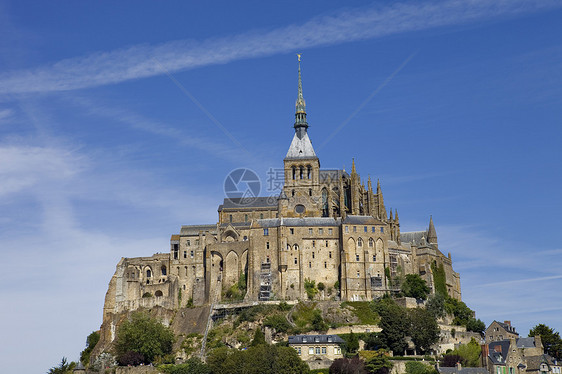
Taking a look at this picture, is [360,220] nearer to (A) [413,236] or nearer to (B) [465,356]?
(A) [413,236]

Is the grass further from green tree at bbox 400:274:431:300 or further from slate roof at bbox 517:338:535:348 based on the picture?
slate roof at bbox 517:338:535:348

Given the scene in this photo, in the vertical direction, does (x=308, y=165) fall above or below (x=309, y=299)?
above

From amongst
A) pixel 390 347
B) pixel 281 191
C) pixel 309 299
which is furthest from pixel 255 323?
pixel 281 191

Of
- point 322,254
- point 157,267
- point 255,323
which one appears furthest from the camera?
point 157,267

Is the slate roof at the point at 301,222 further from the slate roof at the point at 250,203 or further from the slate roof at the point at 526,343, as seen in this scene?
the slate roof at the point at 526,343

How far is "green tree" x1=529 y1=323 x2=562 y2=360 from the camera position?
→ 4203 inches

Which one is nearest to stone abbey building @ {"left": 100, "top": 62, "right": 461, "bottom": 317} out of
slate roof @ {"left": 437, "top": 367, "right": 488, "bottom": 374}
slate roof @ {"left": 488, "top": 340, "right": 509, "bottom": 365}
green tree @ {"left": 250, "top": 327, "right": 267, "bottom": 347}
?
green tree @ {"left": 250, "top": 327, "right": 267, "bottom": 347}

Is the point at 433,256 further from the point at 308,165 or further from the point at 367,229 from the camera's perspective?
the point at 308,165

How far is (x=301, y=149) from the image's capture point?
134125 mm

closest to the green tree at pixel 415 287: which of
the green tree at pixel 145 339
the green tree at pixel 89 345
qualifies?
the green tree at pixel 145 339

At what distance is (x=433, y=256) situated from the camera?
12294 centimetres

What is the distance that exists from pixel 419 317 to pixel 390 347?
5.09m

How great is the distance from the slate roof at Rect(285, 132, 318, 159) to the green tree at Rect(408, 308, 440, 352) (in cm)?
3931

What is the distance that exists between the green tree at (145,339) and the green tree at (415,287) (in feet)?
103
